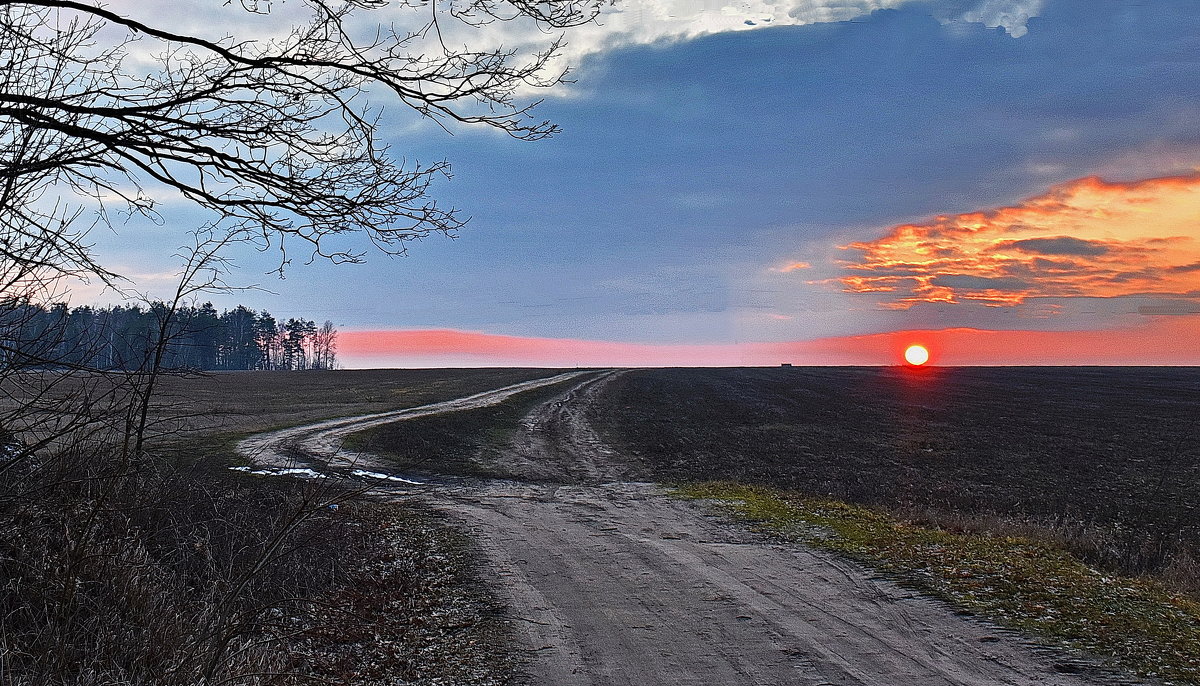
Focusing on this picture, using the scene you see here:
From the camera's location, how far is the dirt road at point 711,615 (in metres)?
6.49

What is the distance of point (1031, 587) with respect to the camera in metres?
8.49

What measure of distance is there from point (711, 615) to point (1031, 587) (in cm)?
363

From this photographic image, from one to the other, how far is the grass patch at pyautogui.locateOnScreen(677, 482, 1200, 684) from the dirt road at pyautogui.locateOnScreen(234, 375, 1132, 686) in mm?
468

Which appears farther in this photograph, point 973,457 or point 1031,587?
point 973,457

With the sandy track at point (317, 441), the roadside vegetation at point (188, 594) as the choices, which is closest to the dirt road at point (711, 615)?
the roadside vegetation at point (188, 594)

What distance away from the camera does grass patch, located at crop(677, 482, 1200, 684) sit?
680 cm

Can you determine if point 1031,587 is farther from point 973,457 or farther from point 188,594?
point 973,457

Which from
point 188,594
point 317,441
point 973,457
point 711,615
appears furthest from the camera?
point 973,457

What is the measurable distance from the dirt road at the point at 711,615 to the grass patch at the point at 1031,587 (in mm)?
468

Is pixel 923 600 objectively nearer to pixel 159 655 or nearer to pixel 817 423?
pixel 159 655

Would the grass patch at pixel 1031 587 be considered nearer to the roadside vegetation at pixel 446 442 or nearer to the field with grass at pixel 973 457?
the field with grass at pixel 973 457

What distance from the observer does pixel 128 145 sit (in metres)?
5.05

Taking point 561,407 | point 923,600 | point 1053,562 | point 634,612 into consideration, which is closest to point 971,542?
point 1053,562

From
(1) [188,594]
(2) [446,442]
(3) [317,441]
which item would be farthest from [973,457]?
(1) [188,594]
